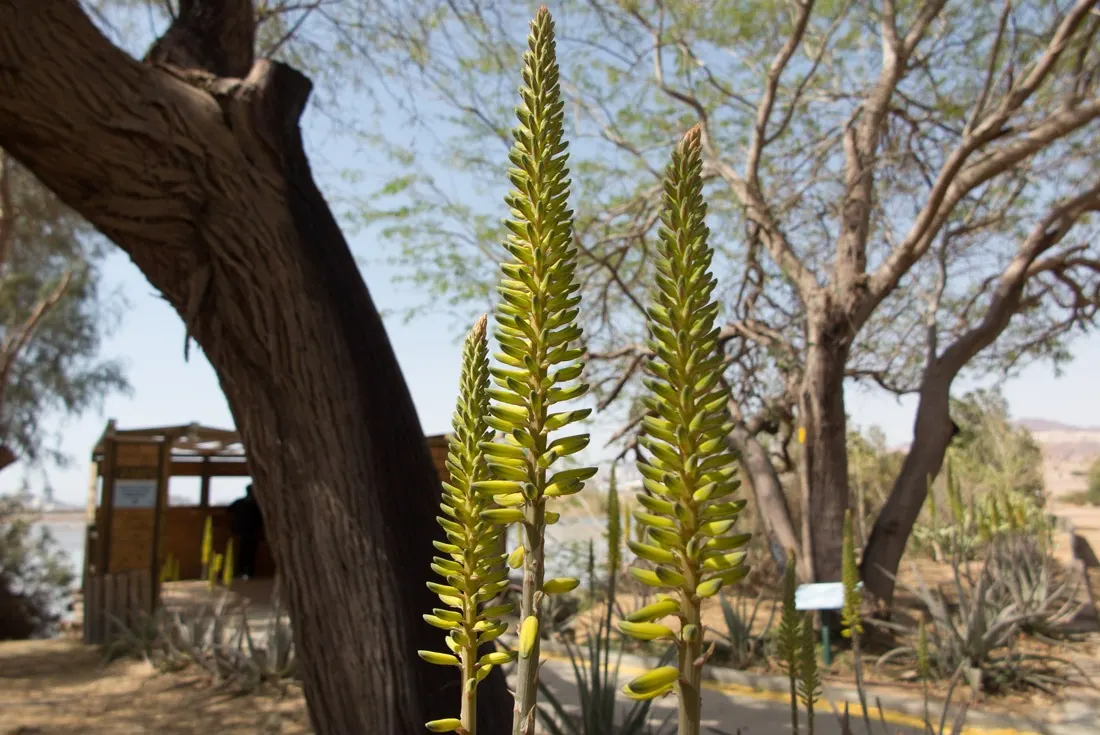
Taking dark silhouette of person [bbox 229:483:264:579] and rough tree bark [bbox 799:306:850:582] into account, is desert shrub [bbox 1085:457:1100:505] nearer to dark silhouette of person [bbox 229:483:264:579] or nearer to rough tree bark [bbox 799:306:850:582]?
rough tree bark [bbox 799:306:850:582]

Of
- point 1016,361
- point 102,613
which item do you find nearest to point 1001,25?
point 1016,361

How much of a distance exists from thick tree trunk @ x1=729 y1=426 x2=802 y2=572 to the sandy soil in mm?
5869

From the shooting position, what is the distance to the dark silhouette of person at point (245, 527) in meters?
14.3

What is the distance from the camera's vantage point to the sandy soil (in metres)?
6.00

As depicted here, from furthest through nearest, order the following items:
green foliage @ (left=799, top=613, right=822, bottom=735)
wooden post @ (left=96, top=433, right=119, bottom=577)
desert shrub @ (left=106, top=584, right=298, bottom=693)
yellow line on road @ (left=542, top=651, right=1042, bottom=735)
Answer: wooden post @ (left=96, top=433, right=119, bottom=577) → desert shrub @ (left=106, top=584, right=298, bottom=693) → yellow line on road @ (left=542, top=651, right=1042, bottom=735) → green foliage @ (left=799, top=613, right=822, bottom=735)

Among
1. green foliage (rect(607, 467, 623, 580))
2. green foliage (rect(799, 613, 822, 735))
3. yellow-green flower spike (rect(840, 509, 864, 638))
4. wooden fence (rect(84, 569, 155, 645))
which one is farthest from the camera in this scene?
wooden fence (rect(84, 569, 155, 645))

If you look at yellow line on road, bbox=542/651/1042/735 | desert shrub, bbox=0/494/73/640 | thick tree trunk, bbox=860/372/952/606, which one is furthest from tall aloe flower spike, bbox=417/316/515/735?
desert shrub, bbox=0/494/73/640

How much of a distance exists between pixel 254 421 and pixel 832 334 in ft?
23.9

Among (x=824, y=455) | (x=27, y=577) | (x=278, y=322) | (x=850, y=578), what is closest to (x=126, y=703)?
(x=278, y=322)

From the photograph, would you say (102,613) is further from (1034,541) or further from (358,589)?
(1034,541)

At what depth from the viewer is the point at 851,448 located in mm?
17391

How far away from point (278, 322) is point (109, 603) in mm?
8349

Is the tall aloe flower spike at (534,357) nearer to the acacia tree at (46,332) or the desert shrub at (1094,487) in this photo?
the acacia tree at (46,332)

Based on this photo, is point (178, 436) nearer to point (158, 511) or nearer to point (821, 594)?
point (158, 511)
